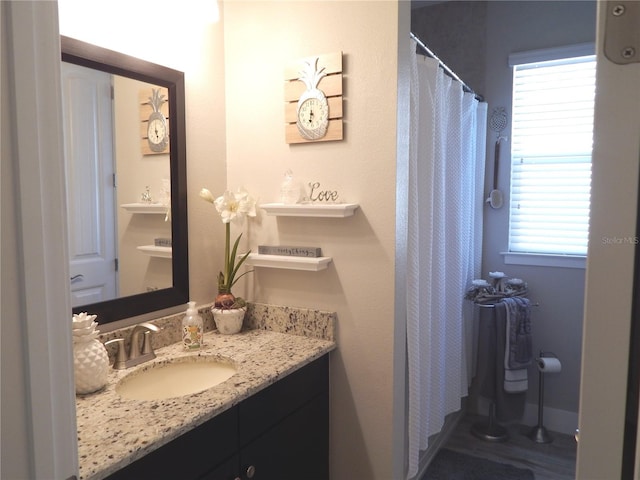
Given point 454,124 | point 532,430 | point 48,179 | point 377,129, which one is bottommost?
point 532,430

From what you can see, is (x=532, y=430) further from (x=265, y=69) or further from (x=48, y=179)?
(x=48, y=179)

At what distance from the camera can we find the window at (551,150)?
2.72 metres

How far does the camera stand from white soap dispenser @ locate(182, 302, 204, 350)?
1669 mm

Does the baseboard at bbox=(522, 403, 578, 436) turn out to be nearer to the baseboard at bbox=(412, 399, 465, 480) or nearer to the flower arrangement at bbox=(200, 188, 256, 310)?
the baseboard at bbox=(412, 399, 465, 480)

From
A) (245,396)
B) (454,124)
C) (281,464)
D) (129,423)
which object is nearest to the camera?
(129,423)

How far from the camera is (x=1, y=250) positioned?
1.73 ft

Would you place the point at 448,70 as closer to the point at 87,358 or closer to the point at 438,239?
the point at 438,239

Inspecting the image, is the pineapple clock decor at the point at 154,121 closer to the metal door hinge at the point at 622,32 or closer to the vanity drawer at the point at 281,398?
the vanity drawer at the point at 281,398

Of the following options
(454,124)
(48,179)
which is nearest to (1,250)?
(48,179)

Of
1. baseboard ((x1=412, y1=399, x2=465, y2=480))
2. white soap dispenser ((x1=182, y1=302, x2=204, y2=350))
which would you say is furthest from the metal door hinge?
baseboard ((x1=412, y1=399, x2=465, y2=480))

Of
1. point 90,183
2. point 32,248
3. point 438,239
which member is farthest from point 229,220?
point 32,248

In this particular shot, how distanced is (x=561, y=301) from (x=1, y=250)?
3004mm

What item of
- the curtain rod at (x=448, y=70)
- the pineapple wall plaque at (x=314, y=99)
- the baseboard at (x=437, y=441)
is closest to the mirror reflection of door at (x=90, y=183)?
the pineapple wall plaque at (x=314, y=99)

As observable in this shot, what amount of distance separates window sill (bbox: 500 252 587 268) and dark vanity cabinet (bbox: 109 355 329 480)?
1.73 metres
